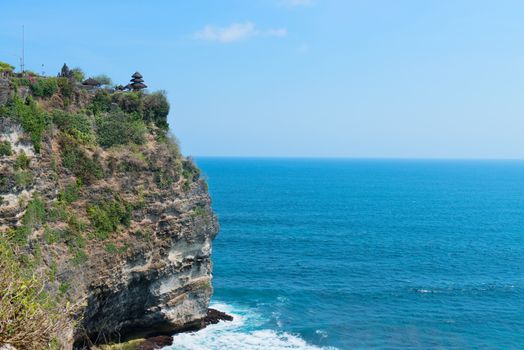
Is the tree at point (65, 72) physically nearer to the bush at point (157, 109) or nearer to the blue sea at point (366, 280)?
the bush at point (157, 109)

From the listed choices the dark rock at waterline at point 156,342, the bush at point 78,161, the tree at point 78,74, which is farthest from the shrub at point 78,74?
the dark rock at waterline at point 156,342

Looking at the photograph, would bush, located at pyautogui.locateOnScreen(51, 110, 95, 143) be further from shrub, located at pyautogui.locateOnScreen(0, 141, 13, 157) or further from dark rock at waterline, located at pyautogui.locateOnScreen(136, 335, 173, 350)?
dark rock at waterline, located at pyautogui.locateOnScreen(136, 335, 173, 350)

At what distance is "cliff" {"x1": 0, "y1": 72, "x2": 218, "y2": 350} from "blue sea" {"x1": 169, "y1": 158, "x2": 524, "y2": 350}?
6430 mm

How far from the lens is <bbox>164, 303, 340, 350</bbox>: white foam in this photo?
39438mm

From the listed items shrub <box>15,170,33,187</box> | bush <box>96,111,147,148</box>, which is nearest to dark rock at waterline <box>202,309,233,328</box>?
bush <box>96,111,147,148</box>

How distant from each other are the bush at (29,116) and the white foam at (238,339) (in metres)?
18.8

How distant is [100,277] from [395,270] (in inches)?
1571

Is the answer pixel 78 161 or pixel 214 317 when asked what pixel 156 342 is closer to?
pixel 214 317

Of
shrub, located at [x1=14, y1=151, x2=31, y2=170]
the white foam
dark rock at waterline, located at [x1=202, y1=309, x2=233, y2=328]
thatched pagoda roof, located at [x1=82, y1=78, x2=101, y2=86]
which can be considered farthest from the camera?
dark rock at waterline, located at [x1=202, y1=309, x2=233, y2=328]

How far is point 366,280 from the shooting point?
2232 inches

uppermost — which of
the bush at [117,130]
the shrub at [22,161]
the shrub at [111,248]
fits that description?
the bush at [117,130]

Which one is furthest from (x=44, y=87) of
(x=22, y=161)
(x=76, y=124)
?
(x=22, y=161)

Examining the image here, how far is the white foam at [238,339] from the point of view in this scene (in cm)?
3944

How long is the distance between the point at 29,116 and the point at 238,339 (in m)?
24.0
